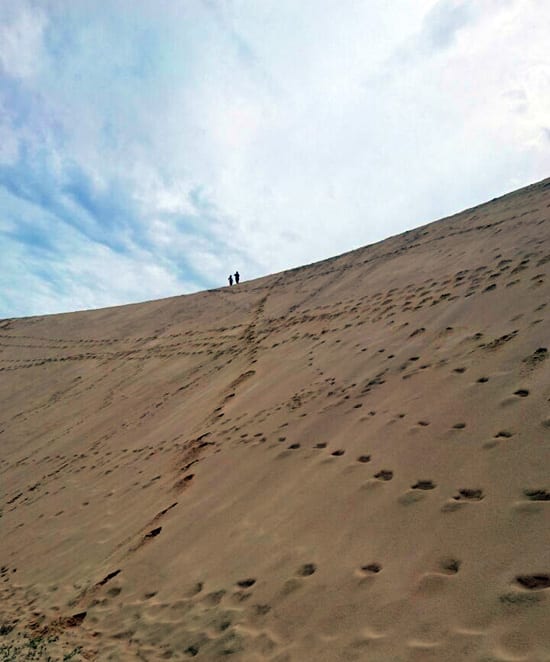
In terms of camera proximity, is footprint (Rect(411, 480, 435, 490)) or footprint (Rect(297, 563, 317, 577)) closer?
footprint (Rect(297, 563, 317, 577))

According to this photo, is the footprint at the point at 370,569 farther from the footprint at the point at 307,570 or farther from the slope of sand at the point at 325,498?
the footprint at the point at 307,570

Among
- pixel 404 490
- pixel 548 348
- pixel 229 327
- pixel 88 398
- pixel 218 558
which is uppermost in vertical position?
pixel 229 327

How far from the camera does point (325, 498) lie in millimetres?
3957

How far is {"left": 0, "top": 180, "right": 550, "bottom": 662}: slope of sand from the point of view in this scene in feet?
8.79

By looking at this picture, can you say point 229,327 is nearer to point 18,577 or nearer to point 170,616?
point 18,577

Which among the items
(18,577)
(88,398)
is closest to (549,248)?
(18,577)

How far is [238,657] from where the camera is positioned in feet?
9.39

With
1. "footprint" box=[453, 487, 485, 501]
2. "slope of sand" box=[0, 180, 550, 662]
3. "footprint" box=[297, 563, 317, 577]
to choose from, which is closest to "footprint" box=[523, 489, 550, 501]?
"slope of sand" box=[0, 180, 550, 662]

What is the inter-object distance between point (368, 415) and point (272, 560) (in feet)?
6.43

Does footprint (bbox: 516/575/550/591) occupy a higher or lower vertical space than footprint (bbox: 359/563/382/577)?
higher

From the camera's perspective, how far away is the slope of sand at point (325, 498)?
2.68m

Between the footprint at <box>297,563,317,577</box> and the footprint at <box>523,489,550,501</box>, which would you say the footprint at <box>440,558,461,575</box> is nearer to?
the footprint at <box>523,489,550,501</box>

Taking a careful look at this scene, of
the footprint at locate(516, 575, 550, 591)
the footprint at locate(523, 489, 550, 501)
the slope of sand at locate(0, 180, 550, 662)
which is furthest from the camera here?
the footprint at locate(523, 489, 550, 501)

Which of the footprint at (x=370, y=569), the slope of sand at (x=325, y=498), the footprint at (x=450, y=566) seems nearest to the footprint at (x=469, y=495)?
the slope of sand at (x=325, y=498)
